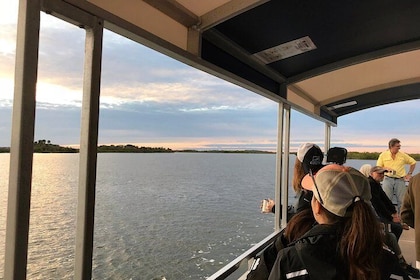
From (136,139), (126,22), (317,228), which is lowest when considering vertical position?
(317,228)

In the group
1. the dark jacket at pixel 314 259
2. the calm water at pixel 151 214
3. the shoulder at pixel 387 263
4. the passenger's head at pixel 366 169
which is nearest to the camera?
the dark jacket at pixel 314 259

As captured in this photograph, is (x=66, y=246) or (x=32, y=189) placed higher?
(x=32, y=189)

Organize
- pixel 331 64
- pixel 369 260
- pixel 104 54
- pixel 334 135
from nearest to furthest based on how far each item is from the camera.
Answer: pixel 369 260 < pixel 104 54 < pixel 331 64 < pixel 334 135

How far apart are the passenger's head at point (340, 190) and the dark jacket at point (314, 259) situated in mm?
71

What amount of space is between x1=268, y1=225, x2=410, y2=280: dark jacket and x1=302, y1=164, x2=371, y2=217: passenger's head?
0.07m

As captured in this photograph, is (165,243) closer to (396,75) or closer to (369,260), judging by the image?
(369,260)

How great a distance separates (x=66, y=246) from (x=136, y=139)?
0.87 m

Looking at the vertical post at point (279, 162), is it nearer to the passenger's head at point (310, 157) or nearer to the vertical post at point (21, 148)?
the passenger's head at point (310, 157)

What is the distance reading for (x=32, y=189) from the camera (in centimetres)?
115

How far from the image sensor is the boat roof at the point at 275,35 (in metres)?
1.76

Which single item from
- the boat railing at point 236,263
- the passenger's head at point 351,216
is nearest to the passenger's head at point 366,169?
the boat railing at point 236,263

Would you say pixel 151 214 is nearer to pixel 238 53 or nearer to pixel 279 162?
pixel 279 162

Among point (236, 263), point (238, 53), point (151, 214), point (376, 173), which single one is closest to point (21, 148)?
point (236, 263)

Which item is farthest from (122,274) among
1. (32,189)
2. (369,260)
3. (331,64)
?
(331,64)
